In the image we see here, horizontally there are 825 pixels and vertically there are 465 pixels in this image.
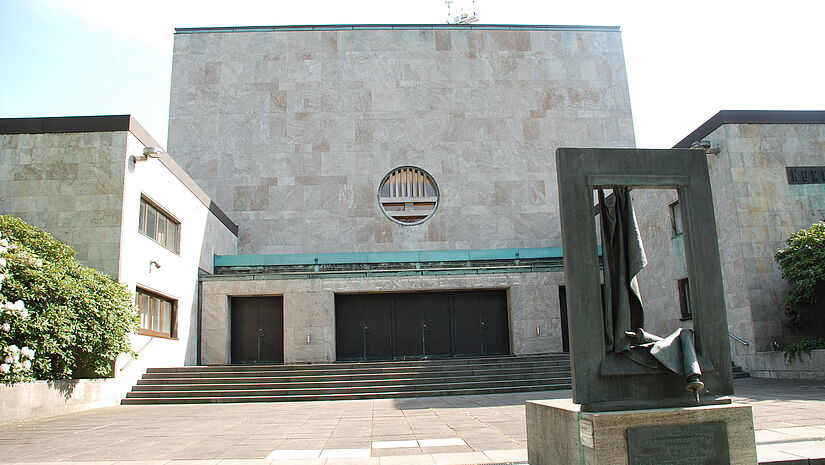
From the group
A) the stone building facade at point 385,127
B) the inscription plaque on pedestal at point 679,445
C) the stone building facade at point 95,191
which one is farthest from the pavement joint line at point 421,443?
the stone building facade at point 385,127

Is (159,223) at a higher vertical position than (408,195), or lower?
lower

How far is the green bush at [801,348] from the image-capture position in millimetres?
15208

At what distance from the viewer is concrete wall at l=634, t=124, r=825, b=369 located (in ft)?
55.5

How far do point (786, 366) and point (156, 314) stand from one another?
17.0 meters

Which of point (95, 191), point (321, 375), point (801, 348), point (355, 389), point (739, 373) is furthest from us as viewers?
point (321, 375)

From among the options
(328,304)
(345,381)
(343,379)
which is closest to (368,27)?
(328,304)

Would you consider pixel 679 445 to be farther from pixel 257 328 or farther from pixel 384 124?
pixel 384 124

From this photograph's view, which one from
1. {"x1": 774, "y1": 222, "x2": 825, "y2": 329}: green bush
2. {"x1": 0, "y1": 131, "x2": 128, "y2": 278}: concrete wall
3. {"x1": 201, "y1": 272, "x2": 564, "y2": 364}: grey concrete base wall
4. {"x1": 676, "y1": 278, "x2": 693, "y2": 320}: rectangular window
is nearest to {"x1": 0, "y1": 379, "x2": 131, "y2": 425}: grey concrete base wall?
{"x1": 0, "y1": 131, "x2": 128, "y2": 278}: concrete wall

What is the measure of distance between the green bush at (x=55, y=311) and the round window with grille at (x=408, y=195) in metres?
13.7

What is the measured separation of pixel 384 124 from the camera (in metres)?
27.8

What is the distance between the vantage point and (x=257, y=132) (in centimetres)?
2755

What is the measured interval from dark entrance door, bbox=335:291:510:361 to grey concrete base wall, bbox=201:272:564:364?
34.6 inches

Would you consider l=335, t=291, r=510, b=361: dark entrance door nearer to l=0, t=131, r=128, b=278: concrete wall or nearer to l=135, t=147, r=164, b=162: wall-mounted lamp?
l=135, t=147, r=164, b=162: wall-mounted lamp

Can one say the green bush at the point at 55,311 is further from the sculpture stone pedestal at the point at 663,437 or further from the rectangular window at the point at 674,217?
the rectangular window at the point at 674,217
